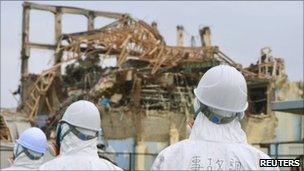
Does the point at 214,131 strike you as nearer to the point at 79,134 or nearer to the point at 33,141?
the point at 79,134

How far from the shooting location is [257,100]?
2819 centimetres

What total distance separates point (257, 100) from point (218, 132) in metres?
24.3

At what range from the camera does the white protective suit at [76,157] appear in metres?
4.74

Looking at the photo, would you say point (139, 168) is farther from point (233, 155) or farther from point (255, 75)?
point (233, 155)

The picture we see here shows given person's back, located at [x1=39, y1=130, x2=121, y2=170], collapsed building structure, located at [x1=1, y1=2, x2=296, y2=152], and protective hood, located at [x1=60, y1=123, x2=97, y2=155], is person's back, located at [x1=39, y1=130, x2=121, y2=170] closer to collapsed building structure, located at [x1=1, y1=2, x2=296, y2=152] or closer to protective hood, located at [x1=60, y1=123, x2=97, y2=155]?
protective hood, located at [x1=60, y1=123, x2=97, y2=155]

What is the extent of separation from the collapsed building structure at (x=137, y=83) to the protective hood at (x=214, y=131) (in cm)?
2054

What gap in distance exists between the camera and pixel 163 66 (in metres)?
28.2

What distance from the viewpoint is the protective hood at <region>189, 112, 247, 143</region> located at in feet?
13.8

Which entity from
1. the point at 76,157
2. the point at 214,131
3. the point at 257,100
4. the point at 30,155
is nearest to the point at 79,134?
the point at 76,157

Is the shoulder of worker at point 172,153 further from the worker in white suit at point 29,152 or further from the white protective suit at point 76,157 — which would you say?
the worker in white suit at point 29,152

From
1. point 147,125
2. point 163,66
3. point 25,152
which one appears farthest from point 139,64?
point 25,152

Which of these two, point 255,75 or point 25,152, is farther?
point 255,75

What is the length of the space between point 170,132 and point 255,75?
13.8 ft

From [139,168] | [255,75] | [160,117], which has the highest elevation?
[255,75]
